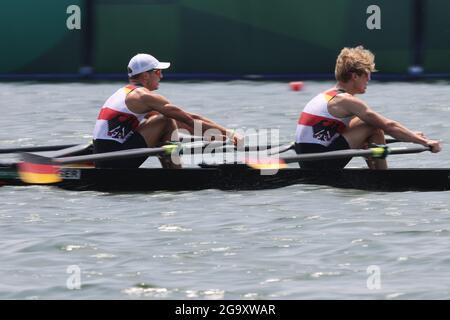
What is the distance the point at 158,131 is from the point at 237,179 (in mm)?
1015

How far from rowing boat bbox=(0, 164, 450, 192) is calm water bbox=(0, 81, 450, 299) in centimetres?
11

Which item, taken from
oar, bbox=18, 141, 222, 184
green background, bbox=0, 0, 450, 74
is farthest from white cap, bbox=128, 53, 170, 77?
Result: green background, bbox=0, 0, 450, 74

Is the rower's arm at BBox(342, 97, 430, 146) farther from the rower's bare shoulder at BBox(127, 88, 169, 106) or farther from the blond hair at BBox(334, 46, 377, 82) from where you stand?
the rower's bare shoulder at BBox(127, 88, 169, 106)

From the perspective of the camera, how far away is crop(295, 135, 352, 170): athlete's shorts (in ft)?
43.6

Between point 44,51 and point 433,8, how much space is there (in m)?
7.69

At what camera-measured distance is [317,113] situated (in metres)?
13.2

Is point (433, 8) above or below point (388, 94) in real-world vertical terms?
above

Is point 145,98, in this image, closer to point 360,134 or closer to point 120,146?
point 120,146

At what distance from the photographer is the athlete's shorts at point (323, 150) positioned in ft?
43.6

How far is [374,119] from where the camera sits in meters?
13.0

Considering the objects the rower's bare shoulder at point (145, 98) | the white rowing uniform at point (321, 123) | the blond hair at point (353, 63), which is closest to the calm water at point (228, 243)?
the white rowing uniform at point (321, 123)

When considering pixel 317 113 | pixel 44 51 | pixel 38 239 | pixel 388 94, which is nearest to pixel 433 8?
pixel 388 94

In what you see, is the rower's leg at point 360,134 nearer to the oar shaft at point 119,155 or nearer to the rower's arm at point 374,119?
the rower's arm at point 374,119
